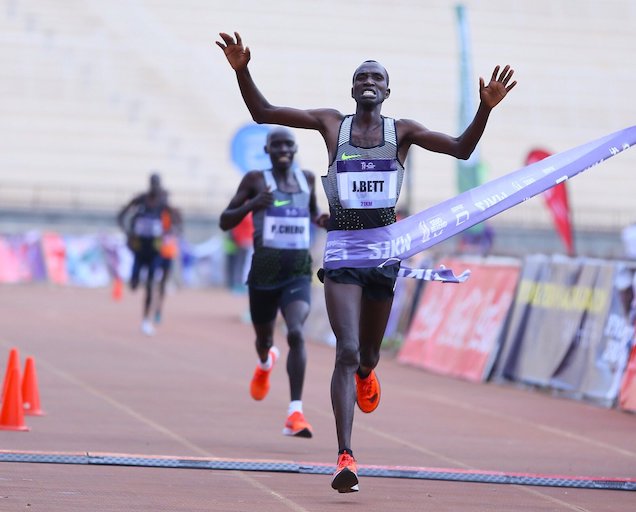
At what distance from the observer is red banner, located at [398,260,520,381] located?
667 inches

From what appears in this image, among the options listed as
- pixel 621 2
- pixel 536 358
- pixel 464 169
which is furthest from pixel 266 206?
pixel 621 2

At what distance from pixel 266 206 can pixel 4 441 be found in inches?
95.0

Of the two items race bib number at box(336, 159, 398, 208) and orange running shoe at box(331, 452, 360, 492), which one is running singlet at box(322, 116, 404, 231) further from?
orange running shoe at box(331, 452, 360, 492)

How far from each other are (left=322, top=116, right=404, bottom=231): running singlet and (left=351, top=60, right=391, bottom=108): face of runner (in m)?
0.18

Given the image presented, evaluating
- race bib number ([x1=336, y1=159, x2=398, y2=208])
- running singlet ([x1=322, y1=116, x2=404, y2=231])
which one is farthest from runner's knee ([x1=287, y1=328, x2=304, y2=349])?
race bib number ([x1=336, y1=159, x2=398, y2=208])

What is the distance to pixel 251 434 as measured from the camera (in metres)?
11.1

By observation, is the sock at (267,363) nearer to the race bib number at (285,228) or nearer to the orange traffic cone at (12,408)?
the race bib number at (285,228)

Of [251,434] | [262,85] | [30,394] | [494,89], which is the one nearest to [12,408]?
[30,394]

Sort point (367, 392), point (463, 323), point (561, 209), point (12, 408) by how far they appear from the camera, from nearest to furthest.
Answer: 1. point (367, 392)
2. point (12, 408)
3. point (463, 323)
4. point (561, 209)

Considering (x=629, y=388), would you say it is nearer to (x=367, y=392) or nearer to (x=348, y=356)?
(x=367, y=392)

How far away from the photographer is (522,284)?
656 inches

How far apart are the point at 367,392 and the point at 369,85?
5.93 ft

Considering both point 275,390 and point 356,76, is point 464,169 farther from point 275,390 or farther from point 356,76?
point 356,76

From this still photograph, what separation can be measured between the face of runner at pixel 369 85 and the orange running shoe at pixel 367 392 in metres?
1.62
